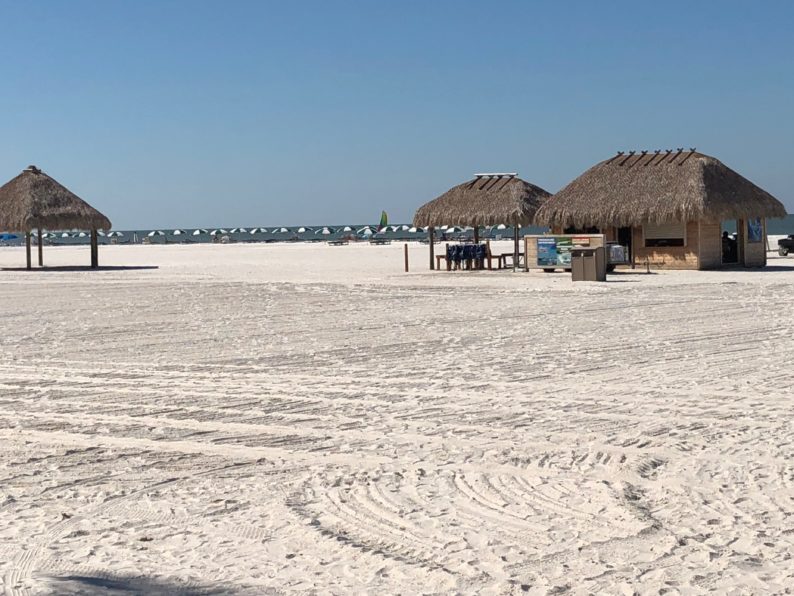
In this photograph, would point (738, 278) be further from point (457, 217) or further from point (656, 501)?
point (656, 501)

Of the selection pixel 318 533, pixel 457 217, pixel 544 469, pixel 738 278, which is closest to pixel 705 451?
pixel 544 469

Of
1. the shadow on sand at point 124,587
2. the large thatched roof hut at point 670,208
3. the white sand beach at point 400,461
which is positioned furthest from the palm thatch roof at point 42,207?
the shadow on sand at point 124,587

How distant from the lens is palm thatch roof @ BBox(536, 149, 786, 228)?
984 inches

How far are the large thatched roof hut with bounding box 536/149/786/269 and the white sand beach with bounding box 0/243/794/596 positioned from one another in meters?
14.3

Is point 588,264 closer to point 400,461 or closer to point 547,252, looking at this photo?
point 547,252

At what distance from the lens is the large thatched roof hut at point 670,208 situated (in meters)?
25.1

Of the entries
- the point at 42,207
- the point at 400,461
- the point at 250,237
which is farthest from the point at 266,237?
the point at 400,461

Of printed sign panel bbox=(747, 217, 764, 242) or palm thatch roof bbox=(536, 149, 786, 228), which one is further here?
printed sign panel bbox=(747, 217, 764, 242)

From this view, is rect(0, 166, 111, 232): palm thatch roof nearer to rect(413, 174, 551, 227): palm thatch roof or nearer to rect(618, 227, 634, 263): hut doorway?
rect(413, 174, 551, 227): palm thatch roof

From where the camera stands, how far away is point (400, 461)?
16.6 feet

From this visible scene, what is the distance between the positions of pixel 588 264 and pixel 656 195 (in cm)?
559

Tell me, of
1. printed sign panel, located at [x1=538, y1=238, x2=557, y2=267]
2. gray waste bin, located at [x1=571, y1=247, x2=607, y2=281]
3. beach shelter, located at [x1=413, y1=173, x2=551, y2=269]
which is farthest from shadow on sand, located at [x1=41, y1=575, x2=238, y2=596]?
beach shelter, located at [x1=413, y1=173, x2=551, y2=269]

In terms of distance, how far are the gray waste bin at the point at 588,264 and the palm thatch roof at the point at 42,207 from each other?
16162 mm

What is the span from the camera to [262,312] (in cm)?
1418
